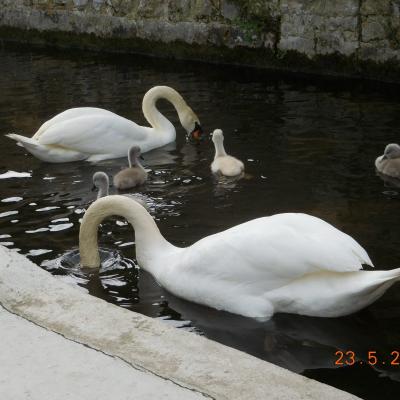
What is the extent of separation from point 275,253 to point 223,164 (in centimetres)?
315

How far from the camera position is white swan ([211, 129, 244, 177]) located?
302 inches

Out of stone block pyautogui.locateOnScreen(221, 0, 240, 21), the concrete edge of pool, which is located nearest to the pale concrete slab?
the concrete edge of pool

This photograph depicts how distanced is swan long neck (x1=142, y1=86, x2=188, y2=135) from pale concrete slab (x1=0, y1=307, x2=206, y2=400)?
625 cm

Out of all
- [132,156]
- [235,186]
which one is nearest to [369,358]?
[235,186]

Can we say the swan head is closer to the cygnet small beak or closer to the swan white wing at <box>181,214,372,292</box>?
the cygnet small beak

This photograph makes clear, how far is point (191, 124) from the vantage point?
9555 mm

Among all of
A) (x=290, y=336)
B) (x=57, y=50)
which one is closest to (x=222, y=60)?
(x=57, y=50)

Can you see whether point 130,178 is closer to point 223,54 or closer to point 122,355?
point 122,355

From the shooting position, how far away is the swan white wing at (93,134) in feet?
28.1

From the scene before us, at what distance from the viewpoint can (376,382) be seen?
4.11 metres

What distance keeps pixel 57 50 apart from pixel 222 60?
3.62 metres

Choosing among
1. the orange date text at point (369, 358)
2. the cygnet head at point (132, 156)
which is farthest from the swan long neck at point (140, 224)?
the cygnet head at point (132, 156)

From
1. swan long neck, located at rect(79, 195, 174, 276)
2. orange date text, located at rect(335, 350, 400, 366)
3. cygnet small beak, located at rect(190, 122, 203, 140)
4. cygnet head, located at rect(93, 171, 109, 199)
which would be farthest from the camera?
cygnet small beak, located at rect(190, 122, 203, 140)

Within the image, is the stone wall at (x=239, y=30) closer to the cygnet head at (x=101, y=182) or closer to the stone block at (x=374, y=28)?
the stone block at (x=374, y=28)
